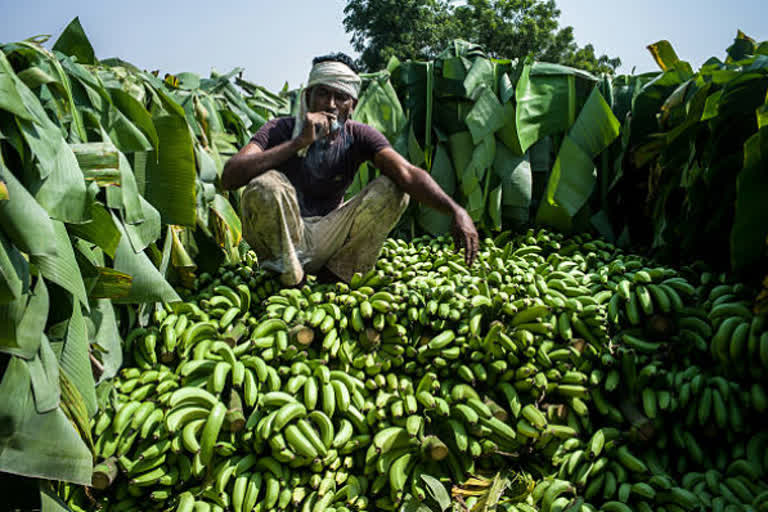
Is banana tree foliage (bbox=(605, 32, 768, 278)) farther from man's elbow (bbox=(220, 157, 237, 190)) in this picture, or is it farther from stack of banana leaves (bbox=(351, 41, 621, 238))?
man's elbow (bbox=(220, 157, 237, 190))

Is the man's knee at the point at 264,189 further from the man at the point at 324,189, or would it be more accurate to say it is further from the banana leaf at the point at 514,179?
the banana leaf at the point at 514,179

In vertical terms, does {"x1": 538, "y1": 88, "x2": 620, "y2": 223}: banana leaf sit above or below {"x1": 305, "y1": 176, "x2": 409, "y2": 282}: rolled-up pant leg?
above

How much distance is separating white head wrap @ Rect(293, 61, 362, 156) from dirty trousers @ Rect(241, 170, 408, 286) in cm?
35

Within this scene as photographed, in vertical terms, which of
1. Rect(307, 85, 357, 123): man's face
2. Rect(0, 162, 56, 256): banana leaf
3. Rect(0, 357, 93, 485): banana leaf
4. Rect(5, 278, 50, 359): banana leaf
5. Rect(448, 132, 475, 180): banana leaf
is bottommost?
Rect(0, 357, 93, 485): banana leaf

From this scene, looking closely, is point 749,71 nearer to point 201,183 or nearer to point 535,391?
point 535,391

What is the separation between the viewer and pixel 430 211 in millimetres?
4457

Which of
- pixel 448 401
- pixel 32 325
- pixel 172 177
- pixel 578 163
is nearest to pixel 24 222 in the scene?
pixel 32 325

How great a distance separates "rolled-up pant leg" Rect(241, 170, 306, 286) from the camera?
278 cm

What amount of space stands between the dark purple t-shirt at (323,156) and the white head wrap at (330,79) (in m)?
0.19

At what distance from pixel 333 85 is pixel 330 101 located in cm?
9

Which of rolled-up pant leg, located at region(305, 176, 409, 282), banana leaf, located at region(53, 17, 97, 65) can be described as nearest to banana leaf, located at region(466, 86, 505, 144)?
rolled-up pant leg, located at region(305, 176, 409, 282)

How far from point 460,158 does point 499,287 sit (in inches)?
80.9

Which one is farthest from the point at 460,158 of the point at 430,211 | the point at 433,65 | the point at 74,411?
the point at 74,411

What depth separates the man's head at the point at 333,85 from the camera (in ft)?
9.30
